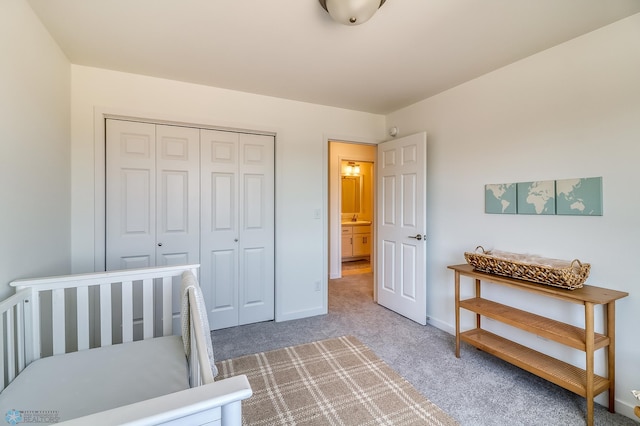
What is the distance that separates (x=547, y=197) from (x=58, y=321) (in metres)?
3.16

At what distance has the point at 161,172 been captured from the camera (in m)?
2.65

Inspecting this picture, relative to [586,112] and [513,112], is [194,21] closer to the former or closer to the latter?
[513,112]

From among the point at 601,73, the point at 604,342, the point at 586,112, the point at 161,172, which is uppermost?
the point at 601,73

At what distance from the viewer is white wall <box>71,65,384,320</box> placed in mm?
2350

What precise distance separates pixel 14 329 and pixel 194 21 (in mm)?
1896

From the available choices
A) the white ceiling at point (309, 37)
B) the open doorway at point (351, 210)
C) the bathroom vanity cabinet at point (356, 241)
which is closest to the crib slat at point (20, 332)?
the white ceiling at point (309, 37)

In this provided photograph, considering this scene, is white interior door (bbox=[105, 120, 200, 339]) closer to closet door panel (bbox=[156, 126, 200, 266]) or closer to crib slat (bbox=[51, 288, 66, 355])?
closet door panel (bbox=[156, 126, 200, 266])

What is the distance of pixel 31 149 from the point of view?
1645mm

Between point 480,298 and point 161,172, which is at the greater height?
point 161,172

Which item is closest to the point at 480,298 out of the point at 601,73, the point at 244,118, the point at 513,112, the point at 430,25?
the point at 513,112

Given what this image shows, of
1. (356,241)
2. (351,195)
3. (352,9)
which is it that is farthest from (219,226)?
(351,195)

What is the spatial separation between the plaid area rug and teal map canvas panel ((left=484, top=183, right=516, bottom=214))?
1.53 meters

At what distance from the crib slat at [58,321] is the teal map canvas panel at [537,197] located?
10.00ft

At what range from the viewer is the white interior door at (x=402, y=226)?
9.73ft
